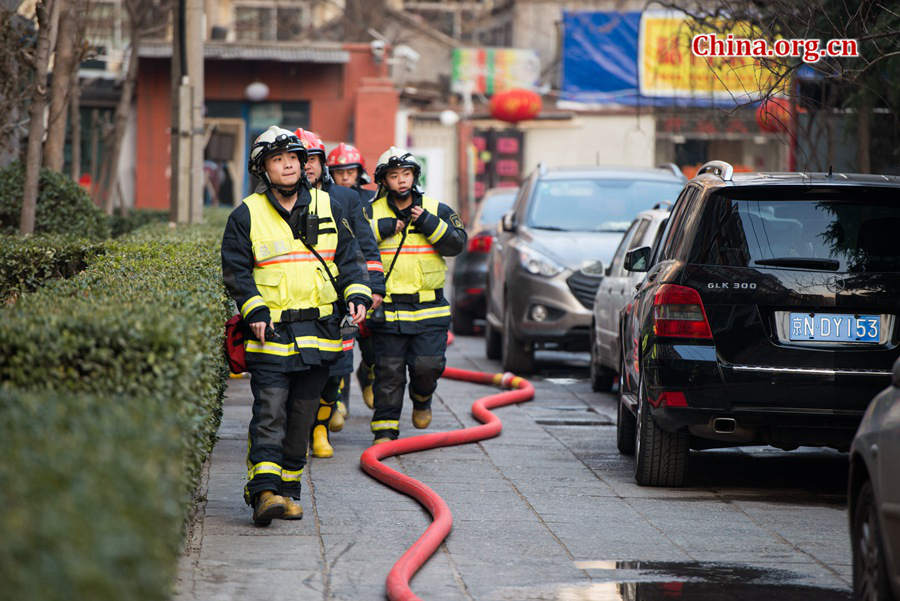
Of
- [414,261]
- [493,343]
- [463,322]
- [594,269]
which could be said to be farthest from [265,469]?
[463,322]

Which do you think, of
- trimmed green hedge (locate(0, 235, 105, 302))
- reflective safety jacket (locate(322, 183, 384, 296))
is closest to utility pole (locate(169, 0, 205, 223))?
trimmed green hedge (locate(0, 235, 105, 302))

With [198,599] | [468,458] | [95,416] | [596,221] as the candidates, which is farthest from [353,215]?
[596,221]

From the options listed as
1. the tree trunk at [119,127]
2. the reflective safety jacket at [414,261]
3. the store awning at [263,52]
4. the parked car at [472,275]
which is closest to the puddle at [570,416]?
the reflective safety jacket at [414,261]

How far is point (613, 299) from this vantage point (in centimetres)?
1170

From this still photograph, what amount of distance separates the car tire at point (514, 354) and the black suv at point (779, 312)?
6.03 metres

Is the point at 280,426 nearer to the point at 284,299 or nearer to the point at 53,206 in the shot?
the point at 284,299

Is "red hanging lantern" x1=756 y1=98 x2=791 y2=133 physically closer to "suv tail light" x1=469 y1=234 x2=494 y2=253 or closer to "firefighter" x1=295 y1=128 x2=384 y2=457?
"firefighter" x1=295 y1=128 x2=384 y2=457

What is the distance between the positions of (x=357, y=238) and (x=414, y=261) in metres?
1.45

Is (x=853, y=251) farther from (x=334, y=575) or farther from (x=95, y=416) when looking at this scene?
(x=95, y=416)

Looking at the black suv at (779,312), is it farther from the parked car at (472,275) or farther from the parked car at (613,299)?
the parked car at (472,275)

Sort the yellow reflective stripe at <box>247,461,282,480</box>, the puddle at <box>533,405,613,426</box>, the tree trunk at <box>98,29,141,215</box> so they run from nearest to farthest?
the yellow reflective stripe at <box>247,461,282,480</box>, the puddle at <box>533,405,613,426</box>, the tree trunk at <box>98,29,141,215</box>

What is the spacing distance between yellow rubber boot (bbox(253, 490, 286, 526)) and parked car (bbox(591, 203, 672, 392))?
4667 millimetres

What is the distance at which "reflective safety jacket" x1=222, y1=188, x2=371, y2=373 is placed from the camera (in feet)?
23.3

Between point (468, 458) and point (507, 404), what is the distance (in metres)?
2.68
